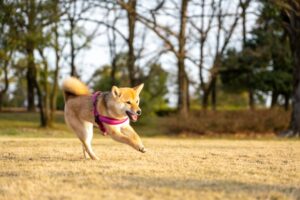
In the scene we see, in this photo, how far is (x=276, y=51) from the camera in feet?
136

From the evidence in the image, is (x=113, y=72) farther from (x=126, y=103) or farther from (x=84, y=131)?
(x=126, y=103)

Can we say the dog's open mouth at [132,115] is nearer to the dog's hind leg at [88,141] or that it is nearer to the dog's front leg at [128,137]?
the dog's front leg at [128,137]

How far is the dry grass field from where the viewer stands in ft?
22.2

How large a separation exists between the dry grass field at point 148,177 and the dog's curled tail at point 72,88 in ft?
3.97

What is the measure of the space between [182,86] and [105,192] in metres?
29.1

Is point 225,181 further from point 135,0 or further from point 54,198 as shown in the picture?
point 135,0

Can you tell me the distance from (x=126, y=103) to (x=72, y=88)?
167cm

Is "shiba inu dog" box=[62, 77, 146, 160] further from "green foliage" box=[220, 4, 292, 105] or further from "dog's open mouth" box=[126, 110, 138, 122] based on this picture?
"green foliage" box=[220, 4, 292, 105]

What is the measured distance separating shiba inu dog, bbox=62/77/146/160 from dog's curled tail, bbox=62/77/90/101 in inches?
3.6

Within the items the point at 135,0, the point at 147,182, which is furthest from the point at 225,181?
the point at 135,0

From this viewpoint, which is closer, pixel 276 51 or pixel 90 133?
pixel 90 133

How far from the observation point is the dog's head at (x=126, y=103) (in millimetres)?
9719

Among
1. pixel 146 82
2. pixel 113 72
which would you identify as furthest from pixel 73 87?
pixel 146 82

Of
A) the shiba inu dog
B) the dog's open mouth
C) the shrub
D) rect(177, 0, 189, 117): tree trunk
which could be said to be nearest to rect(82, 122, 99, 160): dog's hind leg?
A: the shiba inu dog
